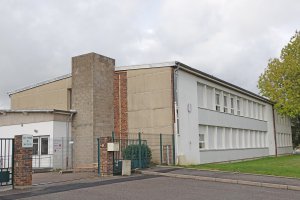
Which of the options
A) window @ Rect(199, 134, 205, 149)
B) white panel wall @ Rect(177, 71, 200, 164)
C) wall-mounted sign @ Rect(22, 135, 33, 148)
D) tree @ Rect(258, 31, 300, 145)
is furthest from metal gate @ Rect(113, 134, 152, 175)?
tree @ Rect(258, 31, 300, 145)

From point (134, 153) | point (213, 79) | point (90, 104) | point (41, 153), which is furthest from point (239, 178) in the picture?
point (41, 153)

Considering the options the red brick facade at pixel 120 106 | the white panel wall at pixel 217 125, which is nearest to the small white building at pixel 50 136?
the red brick facade at pixel 120 106

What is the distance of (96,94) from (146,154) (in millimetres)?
6086

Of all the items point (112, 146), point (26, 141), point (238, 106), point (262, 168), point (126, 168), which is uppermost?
point (238, 106)

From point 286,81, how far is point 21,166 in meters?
31.9

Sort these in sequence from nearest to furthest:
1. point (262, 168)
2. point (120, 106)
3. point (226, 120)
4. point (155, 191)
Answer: point (155, 191) < point (262, 168) < point (120, 106) < point (226, 120)

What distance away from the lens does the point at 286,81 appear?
39312mm

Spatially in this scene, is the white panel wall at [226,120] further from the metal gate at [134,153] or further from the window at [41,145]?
the window at [41,145]

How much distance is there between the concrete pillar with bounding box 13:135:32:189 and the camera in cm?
1364

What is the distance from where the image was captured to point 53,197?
11609 millimetres

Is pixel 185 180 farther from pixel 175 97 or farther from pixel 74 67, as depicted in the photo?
pixel 74 67

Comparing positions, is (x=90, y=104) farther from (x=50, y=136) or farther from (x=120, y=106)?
(x=50, y=136)

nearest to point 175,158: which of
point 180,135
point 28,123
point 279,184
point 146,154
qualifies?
point 180,135

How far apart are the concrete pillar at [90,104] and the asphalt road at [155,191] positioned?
8.51 m
